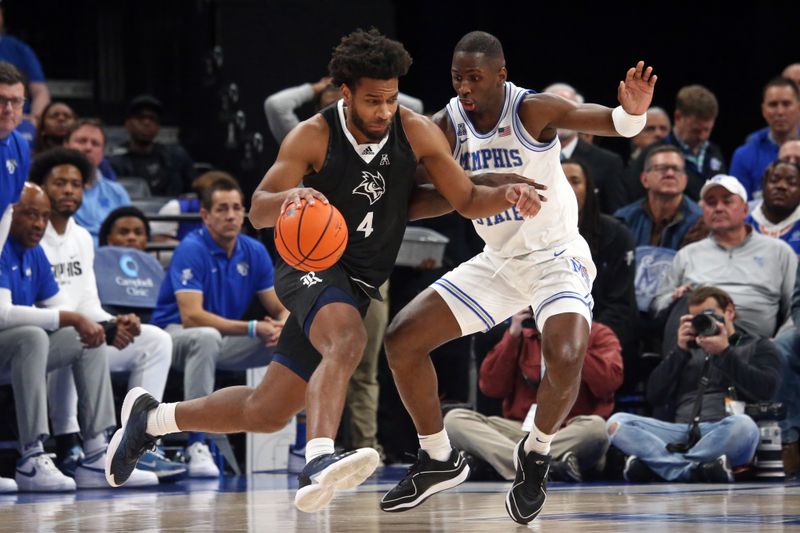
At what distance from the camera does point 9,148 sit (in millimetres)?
7121

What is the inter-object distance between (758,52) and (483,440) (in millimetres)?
5470

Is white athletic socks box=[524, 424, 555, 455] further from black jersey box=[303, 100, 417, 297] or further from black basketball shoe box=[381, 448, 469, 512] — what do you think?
black jersey box=[303, 100, 417, 297]

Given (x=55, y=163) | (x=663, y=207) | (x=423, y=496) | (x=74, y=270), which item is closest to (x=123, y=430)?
(x=423, y=496)

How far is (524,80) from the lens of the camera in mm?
11680

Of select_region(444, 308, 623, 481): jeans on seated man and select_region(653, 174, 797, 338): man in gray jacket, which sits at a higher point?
select_region(653, 174, 797, 338): man in gray jacket

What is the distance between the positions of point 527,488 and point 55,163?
4.18 m

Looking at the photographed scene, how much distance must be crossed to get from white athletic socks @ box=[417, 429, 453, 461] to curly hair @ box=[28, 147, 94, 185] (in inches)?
137

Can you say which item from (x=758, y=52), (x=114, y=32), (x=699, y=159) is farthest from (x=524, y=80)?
(x=114, y=32)

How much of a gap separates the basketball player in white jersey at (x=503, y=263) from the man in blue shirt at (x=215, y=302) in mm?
2514

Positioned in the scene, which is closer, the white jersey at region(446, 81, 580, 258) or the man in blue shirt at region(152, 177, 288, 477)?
the white jersey at region(446, 81, 580, 258)

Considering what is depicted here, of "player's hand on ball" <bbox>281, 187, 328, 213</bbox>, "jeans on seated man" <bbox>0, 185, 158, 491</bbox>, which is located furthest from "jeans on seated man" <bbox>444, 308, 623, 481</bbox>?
"player's hand on ball" <bbox>281, 187, 328, 213</bbox>

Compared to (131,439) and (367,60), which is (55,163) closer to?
(131,439)

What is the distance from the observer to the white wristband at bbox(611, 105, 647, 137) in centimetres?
514

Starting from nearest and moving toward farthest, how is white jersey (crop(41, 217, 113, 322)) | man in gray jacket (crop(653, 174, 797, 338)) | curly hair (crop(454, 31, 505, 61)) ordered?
curly hair (crop(454, 31, 505, 61)) < white jersey (crop(41, 217, 113, 322)) < man in gray jacket (crop(653, 174, 797, 338))
